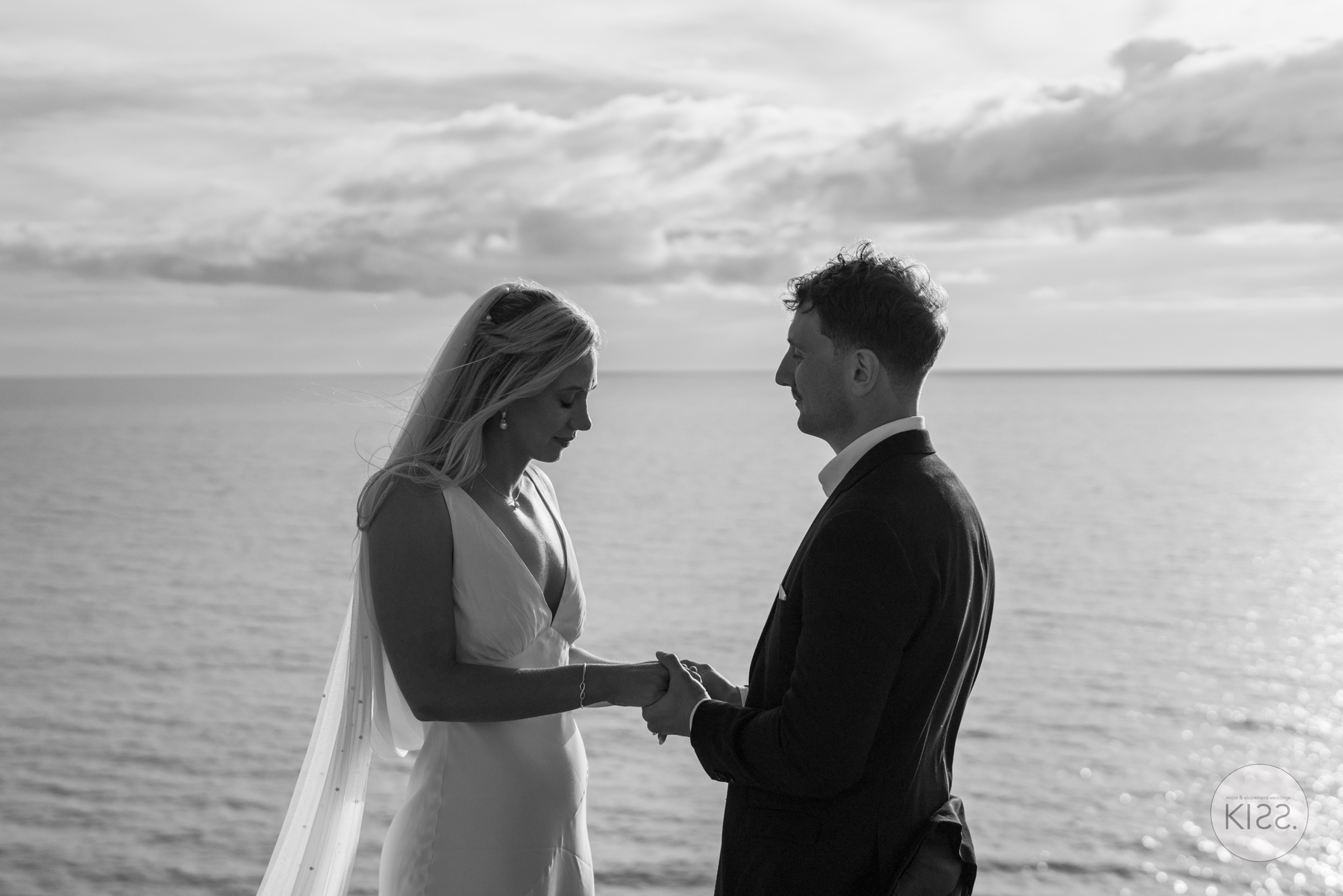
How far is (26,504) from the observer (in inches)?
1778

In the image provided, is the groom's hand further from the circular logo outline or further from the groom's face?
the circular logo outline

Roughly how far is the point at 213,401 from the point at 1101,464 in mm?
162549

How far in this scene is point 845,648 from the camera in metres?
2.41

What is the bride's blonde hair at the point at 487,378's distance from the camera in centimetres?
327

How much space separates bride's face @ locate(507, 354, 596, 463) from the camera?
3.34 m

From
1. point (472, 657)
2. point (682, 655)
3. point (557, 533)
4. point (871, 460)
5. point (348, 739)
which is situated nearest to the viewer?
point (871, 460)

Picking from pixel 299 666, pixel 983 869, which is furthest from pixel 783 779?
pixel 299 666

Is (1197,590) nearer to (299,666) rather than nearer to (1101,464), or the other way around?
(299,666)

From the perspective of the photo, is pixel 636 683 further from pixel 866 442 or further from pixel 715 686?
pixel 866 442

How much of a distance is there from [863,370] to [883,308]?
0.49 feet

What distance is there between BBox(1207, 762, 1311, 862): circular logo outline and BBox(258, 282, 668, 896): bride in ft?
35.2

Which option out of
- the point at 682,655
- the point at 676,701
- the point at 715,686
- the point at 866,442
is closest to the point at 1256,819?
the point at 682,655

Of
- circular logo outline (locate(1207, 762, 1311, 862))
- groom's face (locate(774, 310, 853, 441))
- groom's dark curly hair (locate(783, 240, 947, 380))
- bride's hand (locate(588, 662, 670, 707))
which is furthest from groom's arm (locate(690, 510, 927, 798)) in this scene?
circular logo outline (locate(1207, 762, 1311, 862))

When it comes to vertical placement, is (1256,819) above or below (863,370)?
below
